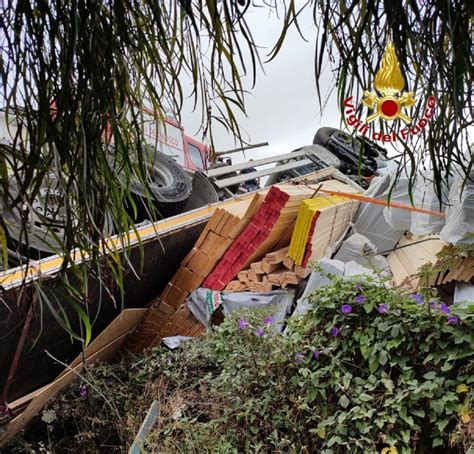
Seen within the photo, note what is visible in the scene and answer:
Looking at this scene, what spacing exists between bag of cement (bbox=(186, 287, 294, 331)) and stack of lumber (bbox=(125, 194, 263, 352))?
0.14 meters

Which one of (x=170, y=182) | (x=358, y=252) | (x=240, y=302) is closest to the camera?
(x=240, y=302)

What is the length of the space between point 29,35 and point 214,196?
16.9 ft

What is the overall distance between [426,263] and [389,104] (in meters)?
3.01

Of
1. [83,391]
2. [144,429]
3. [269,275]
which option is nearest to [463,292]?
[269,275]

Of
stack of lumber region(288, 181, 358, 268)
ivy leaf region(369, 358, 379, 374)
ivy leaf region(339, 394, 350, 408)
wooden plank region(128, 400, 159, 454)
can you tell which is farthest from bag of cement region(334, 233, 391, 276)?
wooden plank region(128, 400, 159, 454)

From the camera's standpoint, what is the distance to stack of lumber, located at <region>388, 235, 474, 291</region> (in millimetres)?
3598

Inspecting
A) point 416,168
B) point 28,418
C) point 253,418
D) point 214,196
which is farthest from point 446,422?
point 214,196

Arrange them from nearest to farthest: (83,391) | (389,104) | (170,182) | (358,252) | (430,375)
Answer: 1. (389,104)
2. (430,375)
3. (83,391)
4. (358,252)
5. (170,182)

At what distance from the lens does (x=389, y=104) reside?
108 cm

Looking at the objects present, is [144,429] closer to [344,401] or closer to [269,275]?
[344,401]

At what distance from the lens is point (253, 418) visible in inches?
105

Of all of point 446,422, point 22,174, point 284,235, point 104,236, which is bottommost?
point 446,422

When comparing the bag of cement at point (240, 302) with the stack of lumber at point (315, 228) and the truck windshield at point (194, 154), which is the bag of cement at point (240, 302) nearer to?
the stack of lumber at point (315, 228)

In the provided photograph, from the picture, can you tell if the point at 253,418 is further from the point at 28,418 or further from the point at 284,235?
the point at 284,235
